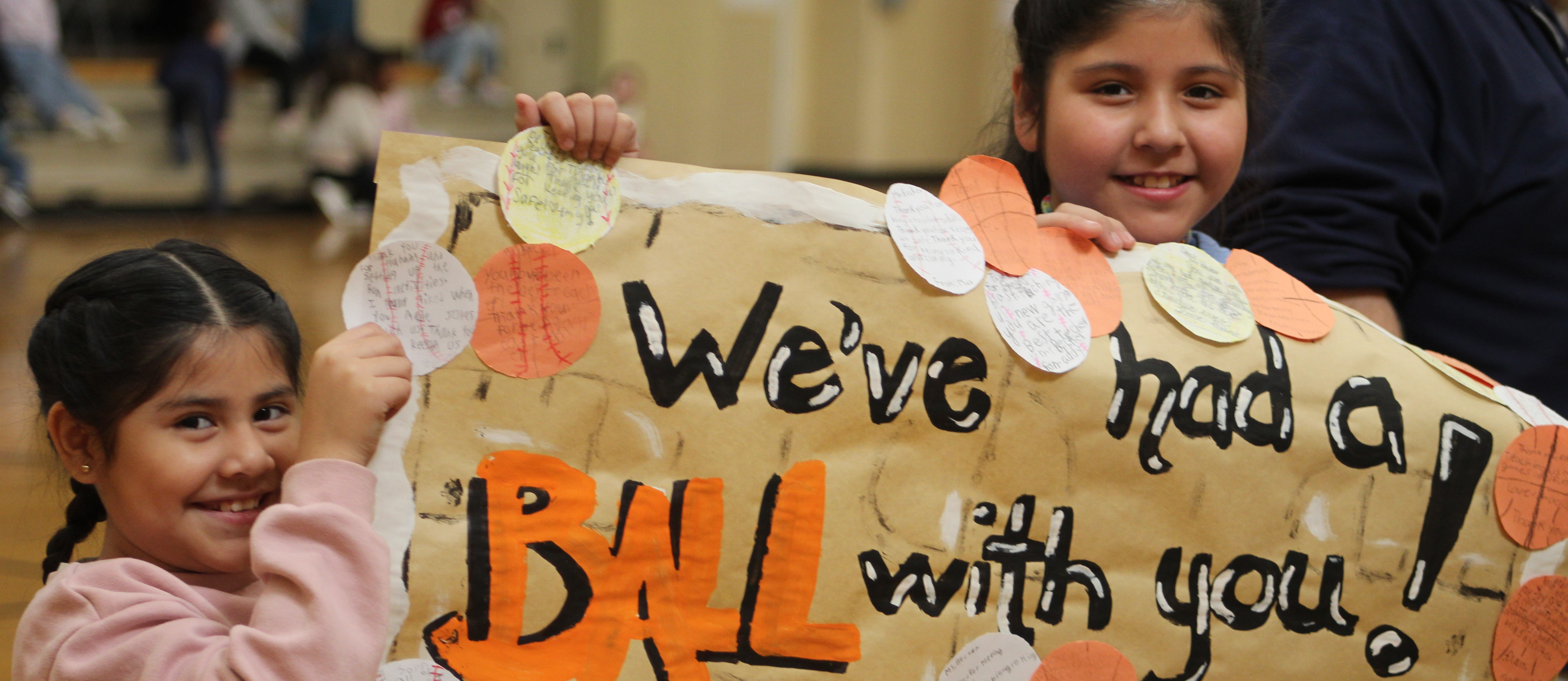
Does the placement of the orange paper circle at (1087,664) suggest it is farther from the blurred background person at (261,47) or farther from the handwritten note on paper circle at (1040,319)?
the blurred background person at (261,47)

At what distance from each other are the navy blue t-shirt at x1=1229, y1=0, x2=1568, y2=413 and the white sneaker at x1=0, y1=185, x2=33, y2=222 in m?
5.71

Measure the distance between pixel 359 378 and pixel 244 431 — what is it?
11 centimetres

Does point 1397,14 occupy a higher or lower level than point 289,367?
higher

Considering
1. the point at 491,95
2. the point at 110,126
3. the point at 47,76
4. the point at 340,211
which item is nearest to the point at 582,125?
the point at 340,211

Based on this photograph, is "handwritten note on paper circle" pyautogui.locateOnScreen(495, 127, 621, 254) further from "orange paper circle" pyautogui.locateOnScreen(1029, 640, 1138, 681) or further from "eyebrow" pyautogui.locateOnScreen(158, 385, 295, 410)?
"orange paper circle" pyautogui.locateOnScreen(1029, 640, 1138, 681)

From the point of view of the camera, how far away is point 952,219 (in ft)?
2.77

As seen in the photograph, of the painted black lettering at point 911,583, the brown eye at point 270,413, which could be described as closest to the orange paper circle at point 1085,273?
the painted black lettering at point 911,583

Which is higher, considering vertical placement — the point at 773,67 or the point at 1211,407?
the point at 1211,407

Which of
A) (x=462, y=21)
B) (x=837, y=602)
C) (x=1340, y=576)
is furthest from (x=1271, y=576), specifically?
(x=462, y=21)

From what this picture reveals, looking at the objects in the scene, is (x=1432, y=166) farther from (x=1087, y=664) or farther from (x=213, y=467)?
(x=213, y=467)

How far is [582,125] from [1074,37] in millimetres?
451

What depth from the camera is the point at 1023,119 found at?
1064 millimetres

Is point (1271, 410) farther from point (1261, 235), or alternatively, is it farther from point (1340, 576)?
point (1261, 235)

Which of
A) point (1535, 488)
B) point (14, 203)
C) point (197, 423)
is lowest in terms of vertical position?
point (14, 203)
